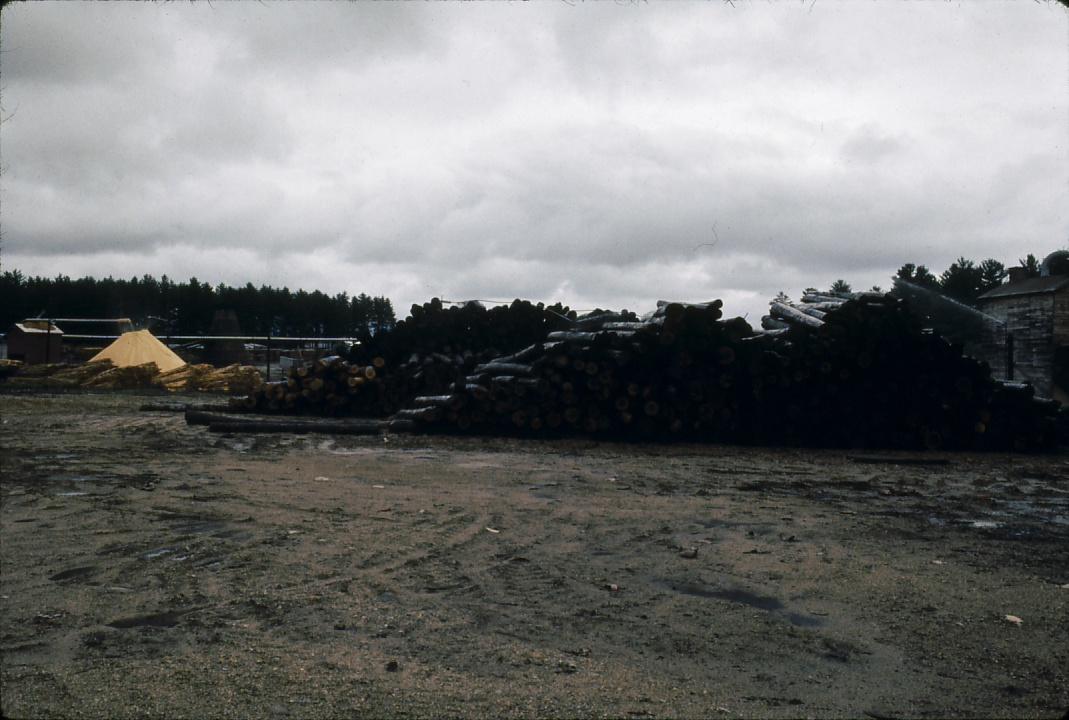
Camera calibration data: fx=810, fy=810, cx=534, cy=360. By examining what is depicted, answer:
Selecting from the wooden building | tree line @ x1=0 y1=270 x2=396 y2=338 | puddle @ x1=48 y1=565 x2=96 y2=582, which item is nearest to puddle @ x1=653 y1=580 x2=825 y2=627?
puddle @ x1=48 y1=565 x2=96 y2=582

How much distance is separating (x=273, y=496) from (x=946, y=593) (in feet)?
17.5

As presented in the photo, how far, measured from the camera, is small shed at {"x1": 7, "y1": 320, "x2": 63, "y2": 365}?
94.6 feet

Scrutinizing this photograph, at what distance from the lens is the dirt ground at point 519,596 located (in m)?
3.26

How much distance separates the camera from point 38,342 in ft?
95.8

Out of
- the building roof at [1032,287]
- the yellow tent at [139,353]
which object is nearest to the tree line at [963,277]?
the building roof at [1032,287]

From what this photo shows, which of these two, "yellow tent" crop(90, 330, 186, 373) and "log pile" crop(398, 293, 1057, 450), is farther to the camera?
"yellow tent" crop(90, 330, 186, 373)

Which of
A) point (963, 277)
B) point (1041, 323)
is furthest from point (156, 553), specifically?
point (963, 277)

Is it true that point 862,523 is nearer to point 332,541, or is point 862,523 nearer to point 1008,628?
point 1008,628

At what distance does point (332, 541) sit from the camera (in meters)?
5.59

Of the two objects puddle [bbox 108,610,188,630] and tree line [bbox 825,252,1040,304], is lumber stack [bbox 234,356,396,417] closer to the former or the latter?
puddle [bbox 108,610,188,630]

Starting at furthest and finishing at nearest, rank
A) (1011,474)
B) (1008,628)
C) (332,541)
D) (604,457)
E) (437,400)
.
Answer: (437,400) → (604,457) → (1011,474) → (332,541) → (1008,628)

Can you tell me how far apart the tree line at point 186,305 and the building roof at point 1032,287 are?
32.8 metres

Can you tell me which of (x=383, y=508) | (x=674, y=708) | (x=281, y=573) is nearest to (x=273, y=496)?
(x=383, y=508)

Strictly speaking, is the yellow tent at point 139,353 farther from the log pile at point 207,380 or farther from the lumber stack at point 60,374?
the log pile at point 207,380
